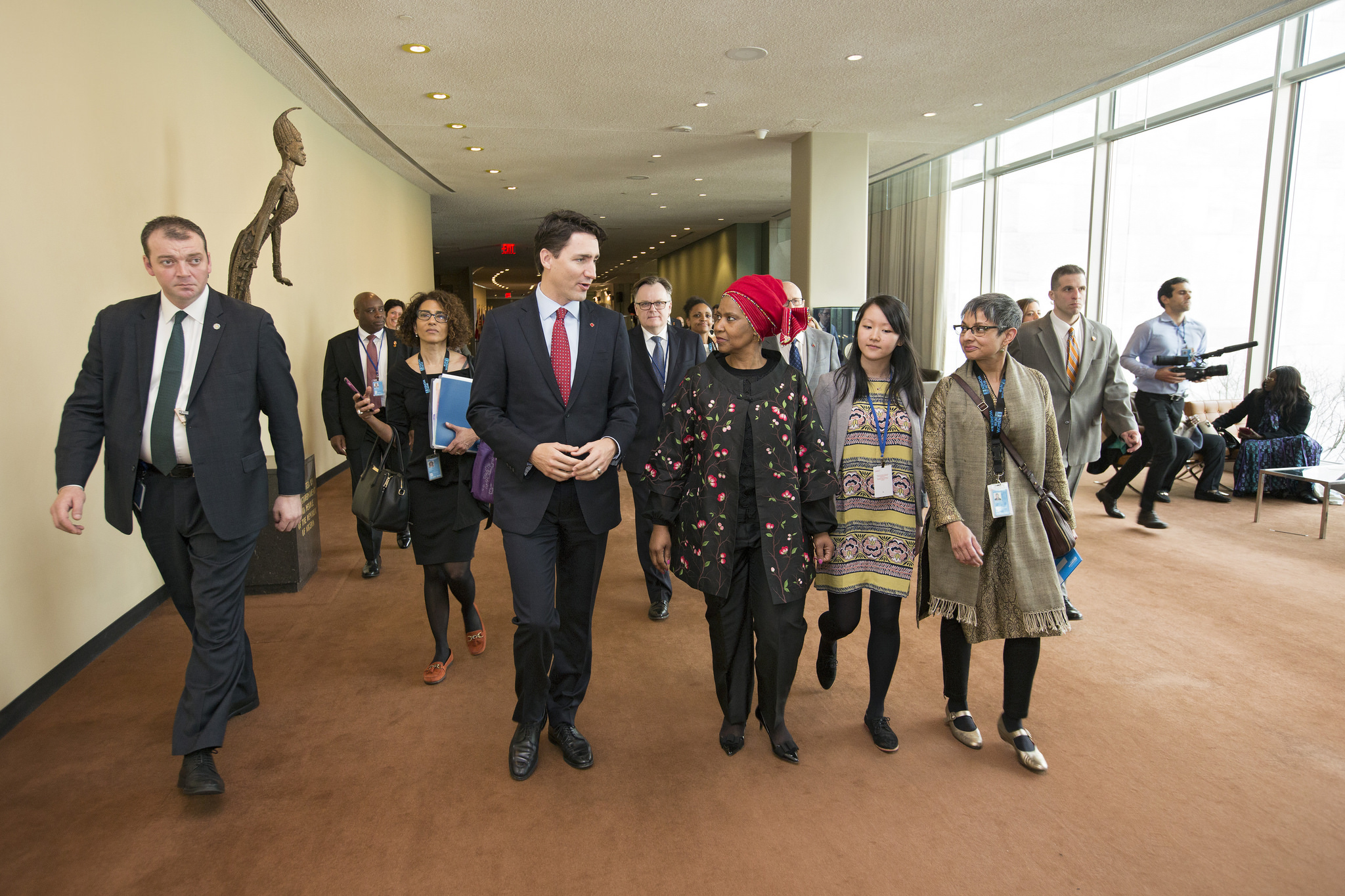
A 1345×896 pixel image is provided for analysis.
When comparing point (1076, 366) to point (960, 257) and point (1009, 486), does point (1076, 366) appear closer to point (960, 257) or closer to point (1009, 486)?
point (1009, 486)

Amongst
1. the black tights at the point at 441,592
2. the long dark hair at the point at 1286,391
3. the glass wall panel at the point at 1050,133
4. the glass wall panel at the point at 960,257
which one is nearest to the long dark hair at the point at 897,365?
the black tights at the point at 441,592

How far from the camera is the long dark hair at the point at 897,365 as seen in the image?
8.67 feet

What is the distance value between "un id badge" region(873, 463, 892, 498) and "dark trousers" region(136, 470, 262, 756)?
6.89ft

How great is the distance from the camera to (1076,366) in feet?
13.6

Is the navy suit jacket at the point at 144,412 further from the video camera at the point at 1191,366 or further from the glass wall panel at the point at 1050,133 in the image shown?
the glass wall panel at the point at 1050,133

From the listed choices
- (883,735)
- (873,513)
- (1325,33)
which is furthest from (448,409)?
(1325,33)

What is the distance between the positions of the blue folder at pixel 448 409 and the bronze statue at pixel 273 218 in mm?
2219

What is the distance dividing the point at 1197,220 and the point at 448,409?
8082 millimetres

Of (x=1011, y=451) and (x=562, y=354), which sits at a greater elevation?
(x=562, y=354)

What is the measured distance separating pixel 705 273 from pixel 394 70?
1462 centimetres

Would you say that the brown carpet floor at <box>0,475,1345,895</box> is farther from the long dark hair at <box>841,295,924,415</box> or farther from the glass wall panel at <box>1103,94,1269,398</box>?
the glass wall panel at <box>1103,94,1269,398</box>

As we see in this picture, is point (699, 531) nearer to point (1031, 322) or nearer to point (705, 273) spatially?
point (1031, 322)

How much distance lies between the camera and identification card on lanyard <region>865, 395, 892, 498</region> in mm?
2623

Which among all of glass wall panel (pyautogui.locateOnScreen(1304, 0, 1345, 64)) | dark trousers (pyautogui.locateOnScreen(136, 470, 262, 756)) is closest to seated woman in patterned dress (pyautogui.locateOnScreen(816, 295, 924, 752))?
dark trousers (pyautogui.locateOnScreen(136, 470, 262, 756))
